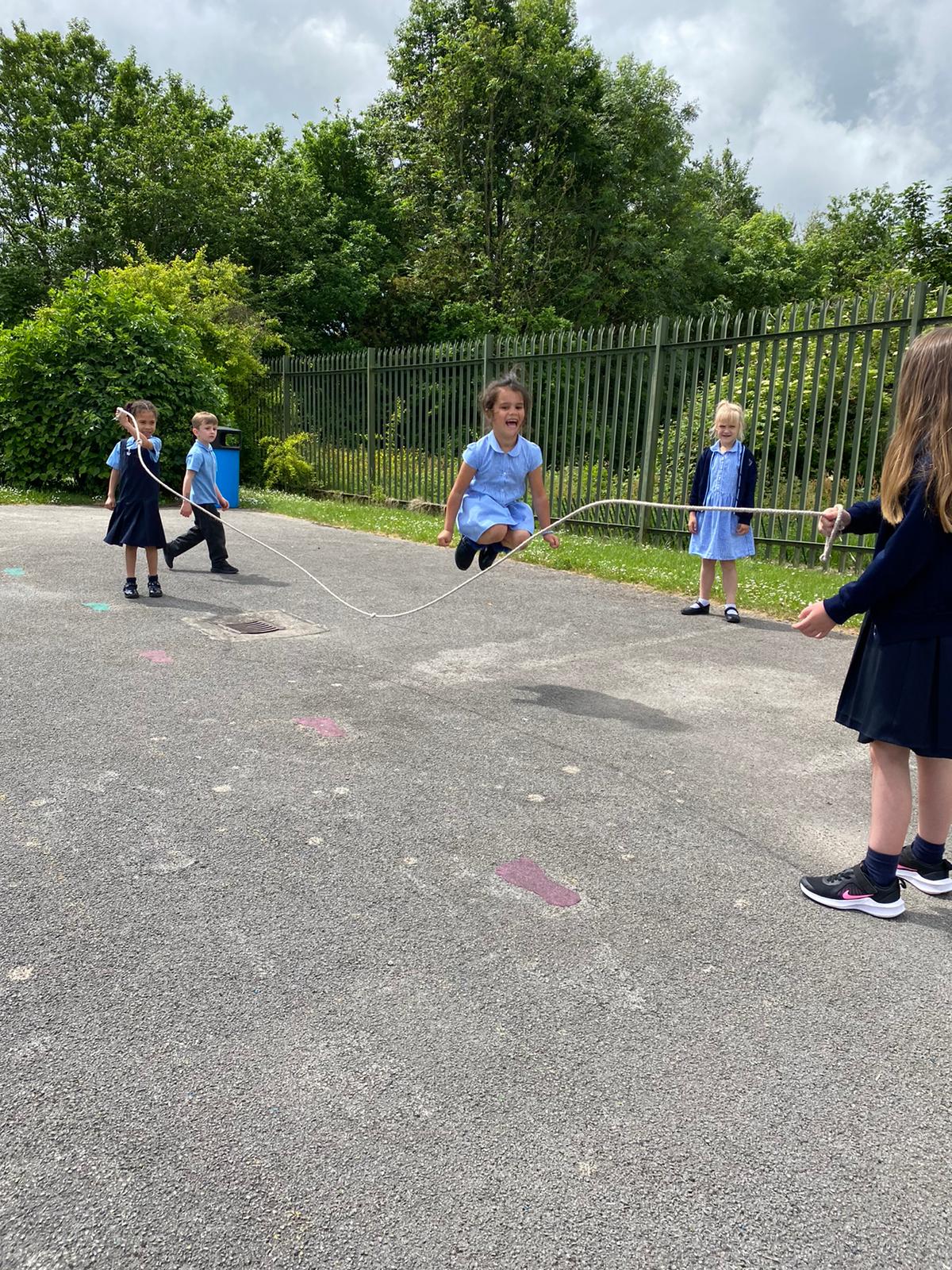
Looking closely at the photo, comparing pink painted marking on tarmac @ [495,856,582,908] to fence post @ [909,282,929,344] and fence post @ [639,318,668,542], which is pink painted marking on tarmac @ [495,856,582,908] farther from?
fence post @ [639,318,668,542]

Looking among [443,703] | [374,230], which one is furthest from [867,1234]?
[374,230]

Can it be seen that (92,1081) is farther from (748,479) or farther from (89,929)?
(748,479)

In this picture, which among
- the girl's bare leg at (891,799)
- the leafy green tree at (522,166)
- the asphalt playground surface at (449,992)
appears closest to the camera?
the asphalt playground surface at (449,992)

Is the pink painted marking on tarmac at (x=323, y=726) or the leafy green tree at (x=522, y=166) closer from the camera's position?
the pink painted marking on tarmac at (x=323, y=726)

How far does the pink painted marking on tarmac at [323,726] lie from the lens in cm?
440

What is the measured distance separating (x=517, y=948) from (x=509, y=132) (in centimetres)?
2828

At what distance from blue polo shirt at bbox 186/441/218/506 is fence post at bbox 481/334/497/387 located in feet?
17.9

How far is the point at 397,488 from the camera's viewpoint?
15.0 metres

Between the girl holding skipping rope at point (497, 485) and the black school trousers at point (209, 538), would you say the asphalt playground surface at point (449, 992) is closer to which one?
the girl holding skipping rope at point (497, 485)

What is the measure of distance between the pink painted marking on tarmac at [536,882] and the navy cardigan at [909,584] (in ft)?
4.18

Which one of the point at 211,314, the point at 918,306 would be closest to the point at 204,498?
the point at 918,306

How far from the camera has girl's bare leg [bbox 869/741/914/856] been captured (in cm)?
286

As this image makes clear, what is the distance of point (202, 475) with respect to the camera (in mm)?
8562

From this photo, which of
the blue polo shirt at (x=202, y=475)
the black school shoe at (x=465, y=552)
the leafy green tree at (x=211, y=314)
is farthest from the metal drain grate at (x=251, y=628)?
the leafy green tree at (x=211, y=314)
